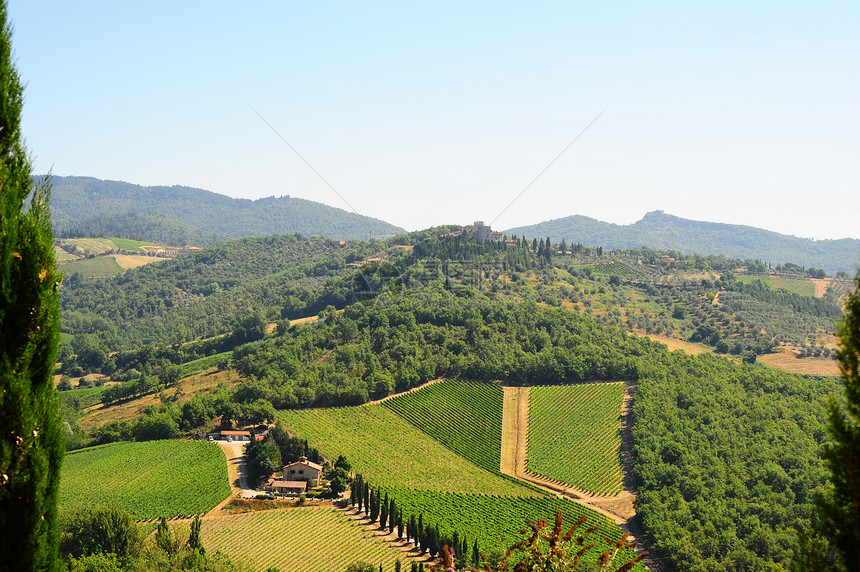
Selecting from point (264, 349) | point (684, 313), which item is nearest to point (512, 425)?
point (264, 349)

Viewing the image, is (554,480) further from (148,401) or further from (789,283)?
(789,283)

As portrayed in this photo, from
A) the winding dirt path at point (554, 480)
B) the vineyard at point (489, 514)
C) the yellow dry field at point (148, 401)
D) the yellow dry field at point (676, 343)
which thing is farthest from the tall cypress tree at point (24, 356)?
the yellow dry field at point (676, 343)

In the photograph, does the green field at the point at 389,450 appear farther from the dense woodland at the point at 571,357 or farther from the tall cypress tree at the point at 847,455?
the tall cypress tree at the point at 847,455

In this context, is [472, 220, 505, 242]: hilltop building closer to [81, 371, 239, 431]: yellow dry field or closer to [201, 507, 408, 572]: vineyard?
[81, 371, 239, 431]: yellow dry field

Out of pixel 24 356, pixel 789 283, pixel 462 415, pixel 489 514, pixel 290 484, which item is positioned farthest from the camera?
pixel 789 283

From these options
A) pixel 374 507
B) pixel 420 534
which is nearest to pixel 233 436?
pixel 374 507
